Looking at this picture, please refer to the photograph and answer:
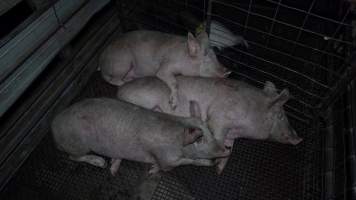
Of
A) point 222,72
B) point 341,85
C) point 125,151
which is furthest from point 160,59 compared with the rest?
point 341,85

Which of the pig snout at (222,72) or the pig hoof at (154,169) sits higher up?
the pig snout at (222,72)

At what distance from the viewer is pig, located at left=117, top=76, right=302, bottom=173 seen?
3477 mm

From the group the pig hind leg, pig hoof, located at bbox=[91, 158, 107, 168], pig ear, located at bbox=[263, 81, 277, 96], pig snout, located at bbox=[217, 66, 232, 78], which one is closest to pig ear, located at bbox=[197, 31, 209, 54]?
pig snout, located at bbox=[217, 66, 232, 78]

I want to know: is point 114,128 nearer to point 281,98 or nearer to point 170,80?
point 170,80

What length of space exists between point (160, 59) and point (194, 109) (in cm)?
83

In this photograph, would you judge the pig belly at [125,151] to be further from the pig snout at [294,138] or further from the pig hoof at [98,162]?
the pig snout at [294,138]

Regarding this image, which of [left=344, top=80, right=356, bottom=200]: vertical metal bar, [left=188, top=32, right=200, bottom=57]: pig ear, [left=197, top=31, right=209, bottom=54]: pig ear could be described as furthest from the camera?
[left=197, top=31, right=209, bottom=54]: pig ear

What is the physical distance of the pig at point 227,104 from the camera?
348 cm

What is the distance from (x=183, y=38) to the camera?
3.95m

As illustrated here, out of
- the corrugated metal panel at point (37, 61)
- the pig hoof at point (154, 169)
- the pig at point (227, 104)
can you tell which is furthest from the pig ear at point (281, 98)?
the corrugated metal panel at point (37, 61)

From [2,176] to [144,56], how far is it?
206 cm

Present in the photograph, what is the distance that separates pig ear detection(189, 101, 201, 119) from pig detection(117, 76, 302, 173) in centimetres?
4

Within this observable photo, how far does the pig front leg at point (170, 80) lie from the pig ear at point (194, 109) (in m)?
0.24

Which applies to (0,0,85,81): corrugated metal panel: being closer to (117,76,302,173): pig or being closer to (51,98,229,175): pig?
(51,98,229,175): pig
